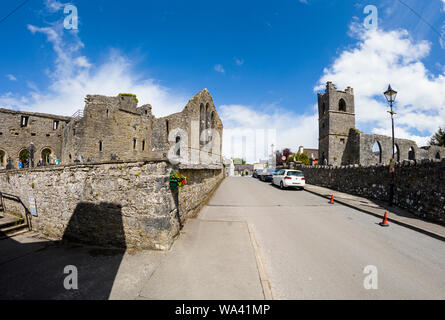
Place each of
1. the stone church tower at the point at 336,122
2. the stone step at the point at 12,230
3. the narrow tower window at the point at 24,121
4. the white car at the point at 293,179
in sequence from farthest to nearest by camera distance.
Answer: the stone church tower at the point at 336,122 → the narrow tower window at the point at 24,121 → the white car at the point at 293,179 → the stone step at the point at 12,230

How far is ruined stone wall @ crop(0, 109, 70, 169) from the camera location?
23578mm

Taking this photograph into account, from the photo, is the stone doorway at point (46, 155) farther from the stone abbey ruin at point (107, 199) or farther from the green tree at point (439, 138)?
the green tree at point (439, 138)

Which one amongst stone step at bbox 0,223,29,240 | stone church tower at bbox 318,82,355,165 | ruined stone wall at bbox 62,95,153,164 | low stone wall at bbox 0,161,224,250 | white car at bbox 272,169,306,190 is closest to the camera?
low stone wall at bbox 0,161,224,250

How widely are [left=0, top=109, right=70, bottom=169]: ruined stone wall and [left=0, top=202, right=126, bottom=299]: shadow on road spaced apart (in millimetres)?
28093

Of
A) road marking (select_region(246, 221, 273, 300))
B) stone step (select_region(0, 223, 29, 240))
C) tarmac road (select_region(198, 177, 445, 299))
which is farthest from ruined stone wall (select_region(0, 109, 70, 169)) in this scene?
road marking (select_region(246, 221, 273, 300))

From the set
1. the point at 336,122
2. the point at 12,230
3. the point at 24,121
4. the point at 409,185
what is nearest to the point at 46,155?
the point at 24,121

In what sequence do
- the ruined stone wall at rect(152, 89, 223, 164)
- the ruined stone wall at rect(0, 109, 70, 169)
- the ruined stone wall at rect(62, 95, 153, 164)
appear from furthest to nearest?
the ruined stone wall at rect(0, 109, 70, 169) < the ruined stone wall at rect(62, 95, 153, 164) < the ruined stone wall at rect(152, 89, 223, 164)

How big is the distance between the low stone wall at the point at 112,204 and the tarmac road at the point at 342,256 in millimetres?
2580

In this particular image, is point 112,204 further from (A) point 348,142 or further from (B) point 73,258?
(A) point 348,142

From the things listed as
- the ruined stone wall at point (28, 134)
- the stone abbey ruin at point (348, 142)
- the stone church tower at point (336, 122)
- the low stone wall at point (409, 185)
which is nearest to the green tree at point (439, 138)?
the stone abbey ruin at point (348, 142)

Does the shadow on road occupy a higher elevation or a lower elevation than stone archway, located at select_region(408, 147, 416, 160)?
lower

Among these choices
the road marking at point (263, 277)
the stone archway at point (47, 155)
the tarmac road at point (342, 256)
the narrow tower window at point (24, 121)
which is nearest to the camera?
the road marking at point (263, 277)

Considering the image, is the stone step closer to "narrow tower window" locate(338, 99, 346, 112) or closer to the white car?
the white car

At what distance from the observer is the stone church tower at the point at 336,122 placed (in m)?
29.5
